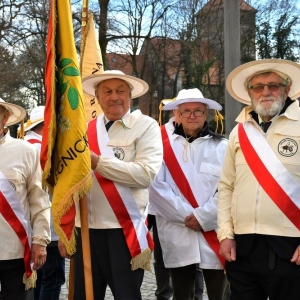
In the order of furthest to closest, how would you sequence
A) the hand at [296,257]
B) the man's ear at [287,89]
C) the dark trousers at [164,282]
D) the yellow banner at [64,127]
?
1. the dark trousers at [164,282]
2. the man's ear at [287,89]
3. the yellow banner at [64,127]
4. the hand at [296,257]

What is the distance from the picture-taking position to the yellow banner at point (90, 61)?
6.44 metres

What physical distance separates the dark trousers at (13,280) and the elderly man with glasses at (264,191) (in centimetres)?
141

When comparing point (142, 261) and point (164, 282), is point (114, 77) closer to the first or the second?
point (142, 261)

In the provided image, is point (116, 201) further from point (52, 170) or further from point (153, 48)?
point (153, 48)

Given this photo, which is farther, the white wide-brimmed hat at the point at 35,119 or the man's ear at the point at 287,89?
the white wide-brimmed hat at the point at 35,119

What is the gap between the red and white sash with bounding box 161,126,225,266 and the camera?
184 inches

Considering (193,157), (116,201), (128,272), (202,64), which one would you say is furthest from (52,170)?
(202,64)

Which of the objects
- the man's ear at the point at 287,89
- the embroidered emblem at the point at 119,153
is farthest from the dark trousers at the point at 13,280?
the man's ear at the point at 287,89

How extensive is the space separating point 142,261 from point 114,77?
1.40 metres

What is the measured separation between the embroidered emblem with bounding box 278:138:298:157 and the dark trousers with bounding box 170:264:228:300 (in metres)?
1.56

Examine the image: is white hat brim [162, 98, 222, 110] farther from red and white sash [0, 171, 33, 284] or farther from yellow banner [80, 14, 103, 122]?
red and white sash [0, 171, 33, 284]

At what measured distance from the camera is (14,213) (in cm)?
377

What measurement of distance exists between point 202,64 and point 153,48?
3539 mm

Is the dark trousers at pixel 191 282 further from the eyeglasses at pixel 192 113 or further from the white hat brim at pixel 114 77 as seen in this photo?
the white hat brim at pixel 114 77
